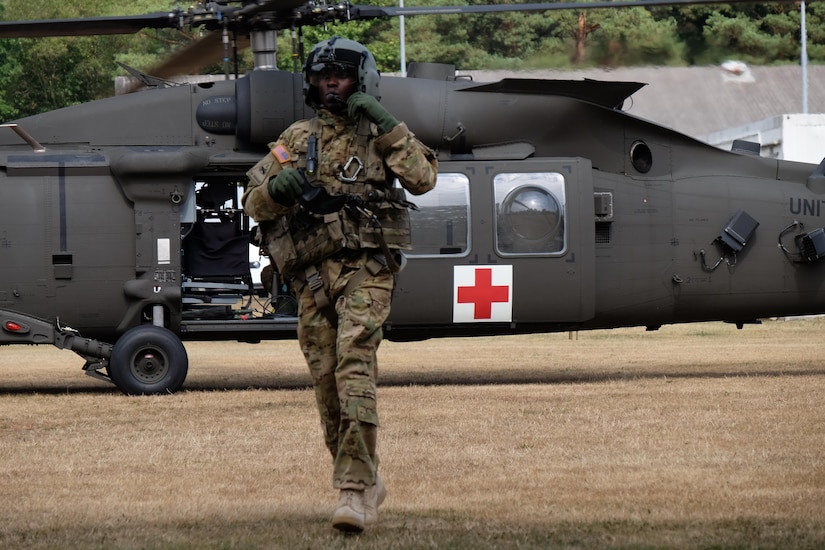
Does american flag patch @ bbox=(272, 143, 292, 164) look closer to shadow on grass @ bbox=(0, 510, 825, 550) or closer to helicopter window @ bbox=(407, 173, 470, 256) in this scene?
shadow on grass @ bbox=(0, 510, 825, 550)

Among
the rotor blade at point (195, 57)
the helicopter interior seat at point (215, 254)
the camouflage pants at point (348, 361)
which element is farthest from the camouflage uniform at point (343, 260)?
the helicopter interior seat at point (215, 254)

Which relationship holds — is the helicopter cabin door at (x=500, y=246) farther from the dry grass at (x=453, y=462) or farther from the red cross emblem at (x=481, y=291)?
the dry grass at (x=453, y=462)

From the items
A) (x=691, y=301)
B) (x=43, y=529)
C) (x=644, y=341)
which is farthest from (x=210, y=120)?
(x=644, y=341)

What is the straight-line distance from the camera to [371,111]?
593 cm

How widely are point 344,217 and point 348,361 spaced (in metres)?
0.68

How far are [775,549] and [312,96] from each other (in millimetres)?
2962

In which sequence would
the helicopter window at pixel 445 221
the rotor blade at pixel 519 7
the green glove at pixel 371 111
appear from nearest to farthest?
the green glove at pixel 371 111, the rotor blade at pixel 519 7, the helicopter window at pixel 445 221

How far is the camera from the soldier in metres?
5.88

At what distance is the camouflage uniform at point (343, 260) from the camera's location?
5.80 meters

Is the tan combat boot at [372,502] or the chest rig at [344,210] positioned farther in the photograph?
the chest rig at [344,210]

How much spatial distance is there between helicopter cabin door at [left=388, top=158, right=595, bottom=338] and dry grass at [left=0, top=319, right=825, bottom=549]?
0.78 meters

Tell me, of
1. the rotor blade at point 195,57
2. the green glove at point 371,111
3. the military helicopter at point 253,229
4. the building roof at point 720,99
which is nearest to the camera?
the green glove at point 371,111

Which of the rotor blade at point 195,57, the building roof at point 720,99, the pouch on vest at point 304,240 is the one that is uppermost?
the building roof at point 720,99

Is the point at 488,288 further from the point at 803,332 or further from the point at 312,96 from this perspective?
the point at 803,332
